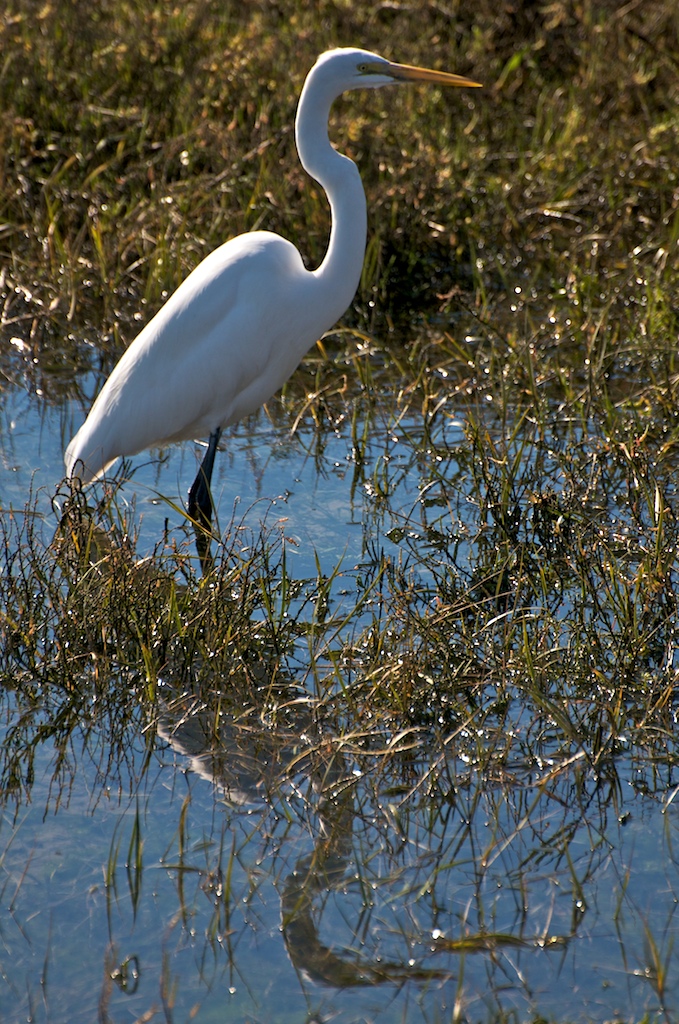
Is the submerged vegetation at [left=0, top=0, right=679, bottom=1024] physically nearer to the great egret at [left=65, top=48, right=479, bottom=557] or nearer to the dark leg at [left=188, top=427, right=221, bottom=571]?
the dark leg at [left=188, top=427, right=221, bottom=571]

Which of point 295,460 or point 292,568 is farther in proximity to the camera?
point 295,460

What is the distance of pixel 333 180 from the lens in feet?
11.5

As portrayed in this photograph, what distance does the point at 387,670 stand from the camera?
2.65m

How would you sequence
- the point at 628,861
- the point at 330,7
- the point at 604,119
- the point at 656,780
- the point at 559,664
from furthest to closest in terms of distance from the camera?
1. the point at 330,7
2. the point at 604,119
3. the point at 559,664
4. the point at 656,780
5. the point at 628,861

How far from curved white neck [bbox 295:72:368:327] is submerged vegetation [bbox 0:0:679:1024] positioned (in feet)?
2.02

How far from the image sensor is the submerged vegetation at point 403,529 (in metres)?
2.23

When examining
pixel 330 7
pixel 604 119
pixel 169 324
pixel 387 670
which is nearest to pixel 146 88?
pixel 330 7

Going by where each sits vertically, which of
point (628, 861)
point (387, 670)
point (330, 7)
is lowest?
point (628, 861)

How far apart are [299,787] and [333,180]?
1.83 m

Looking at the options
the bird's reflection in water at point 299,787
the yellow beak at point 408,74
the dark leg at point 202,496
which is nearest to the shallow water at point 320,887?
the bird's reflection in water at point 299,787

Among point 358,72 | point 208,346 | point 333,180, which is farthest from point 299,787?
point 358,72

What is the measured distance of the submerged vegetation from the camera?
7.32ft

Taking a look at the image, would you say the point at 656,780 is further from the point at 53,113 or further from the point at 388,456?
the point at 53,113

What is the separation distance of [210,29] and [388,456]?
354 centimetres
